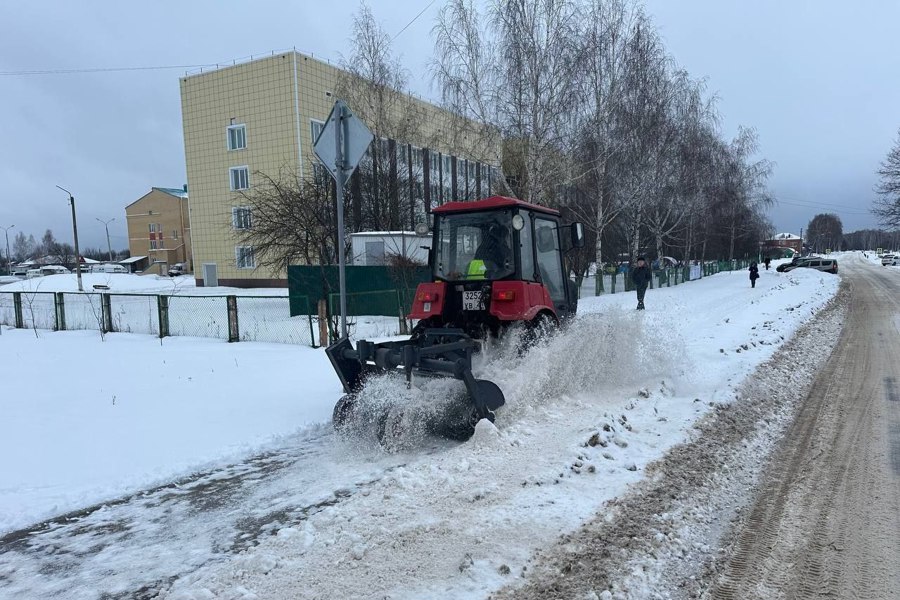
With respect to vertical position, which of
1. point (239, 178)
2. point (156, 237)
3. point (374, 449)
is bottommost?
point (374, 449)

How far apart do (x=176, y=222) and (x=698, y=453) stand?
78921 mm

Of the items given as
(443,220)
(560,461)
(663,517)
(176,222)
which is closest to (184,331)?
(443,220)

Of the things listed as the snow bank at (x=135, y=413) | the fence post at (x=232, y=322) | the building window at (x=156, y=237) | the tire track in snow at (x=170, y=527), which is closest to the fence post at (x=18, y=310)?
the snow bank at (x=135, y=413)

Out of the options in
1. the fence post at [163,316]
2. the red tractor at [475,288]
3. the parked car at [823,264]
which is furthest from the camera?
the parked car at [823,264]

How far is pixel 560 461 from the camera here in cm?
421

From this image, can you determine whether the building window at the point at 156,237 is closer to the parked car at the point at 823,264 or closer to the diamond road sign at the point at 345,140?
the parked car at the point at 823,264

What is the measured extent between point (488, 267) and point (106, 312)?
458 inches

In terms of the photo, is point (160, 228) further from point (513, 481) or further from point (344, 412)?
point (513, 481)

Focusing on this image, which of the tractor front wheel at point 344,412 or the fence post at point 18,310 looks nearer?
the tractor front wheel at point 344,412

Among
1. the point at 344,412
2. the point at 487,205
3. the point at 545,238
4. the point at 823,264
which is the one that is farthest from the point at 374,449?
the point at 823,264

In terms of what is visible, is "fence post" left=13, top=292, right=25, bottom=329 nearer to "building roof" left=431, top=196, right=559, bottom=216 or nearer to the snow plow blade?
the snow plow blade

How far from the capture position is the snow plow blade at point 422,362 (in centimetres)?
464

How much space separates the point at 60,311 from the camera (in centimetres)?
1445

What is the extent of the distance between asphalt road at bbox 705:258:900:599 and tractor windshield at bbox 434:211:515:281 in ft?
9.99
